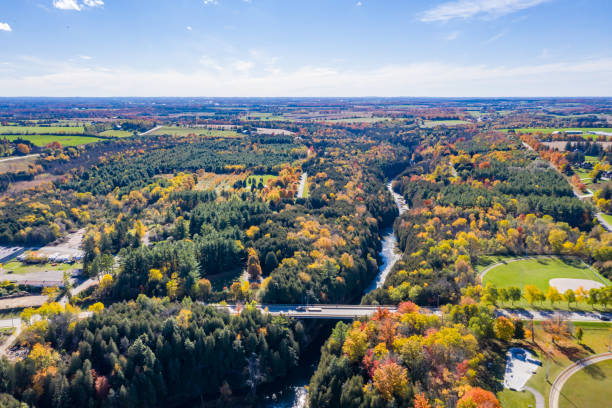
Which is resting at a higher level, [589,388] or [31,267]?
[589,388]

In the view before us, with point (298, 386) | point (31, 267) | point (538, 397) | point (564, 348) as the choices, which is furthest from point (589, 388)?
point (31, 267)

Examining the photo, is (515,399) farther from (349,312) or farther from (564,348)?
(349,312)

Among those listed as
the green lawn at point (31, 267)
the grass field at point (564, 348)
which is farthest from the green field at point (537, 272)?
the green lawn at point (31, 267)

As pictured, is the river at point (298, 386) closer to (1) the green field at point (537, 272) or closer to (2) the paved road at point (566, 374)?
(2) the paved road at point (566, 374)

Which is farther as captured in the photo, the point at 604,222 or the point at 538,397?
the point at 604,222

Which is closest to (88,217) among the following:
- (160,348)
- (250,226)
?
(250,226)

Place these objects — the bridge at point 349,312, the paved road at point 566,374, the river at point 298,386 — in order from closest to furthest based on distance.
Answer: the paved road at point 566,374, the river at point 298,386, the bridge at point 349,312
